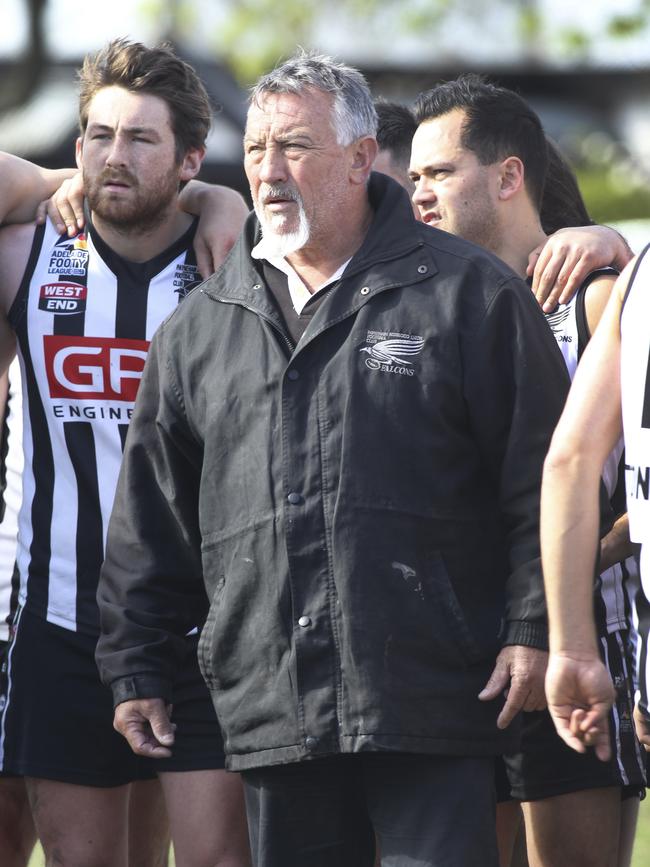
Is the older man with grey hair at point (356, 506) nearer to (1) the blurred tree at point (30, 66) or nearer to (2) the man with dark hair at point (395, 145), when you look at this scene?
(2) the man with dark hair at point (395, 145)

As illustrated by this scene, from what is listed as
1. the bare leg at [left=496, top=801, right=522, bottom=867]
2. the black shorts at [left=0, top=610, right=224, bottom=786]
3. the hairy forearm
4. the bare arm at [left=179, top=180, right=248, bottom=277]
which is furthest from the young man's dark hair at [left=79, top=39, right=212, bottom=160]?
the bare leg at [left=496, top=801, right=522, bottom=867]

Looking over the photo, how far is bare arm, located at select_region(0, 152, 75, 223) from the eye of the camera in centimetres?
479

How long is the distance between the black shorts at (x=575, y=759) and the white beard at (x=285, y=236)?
4.29ft

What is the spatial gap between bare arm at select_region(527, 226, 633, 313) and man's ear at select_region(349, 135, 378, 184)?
60 centimetres

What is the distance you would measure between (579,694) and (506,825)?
4.44 ft

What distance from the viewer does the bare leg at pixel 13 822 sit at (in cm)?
489

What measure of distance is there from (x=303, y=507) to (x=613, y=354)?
2.71ft

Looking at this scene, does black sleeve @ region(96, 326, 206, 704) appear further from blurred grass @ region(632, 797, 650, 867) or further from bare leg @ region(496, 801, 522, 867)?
blurred grass @ region(632, 797, 650, 867)

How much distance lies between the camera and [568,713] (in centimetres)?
327

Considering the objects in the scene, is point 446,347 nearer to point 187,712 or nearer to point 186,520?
point 186,520

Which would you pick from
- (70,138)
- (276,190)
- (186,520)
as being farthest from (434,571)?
(70,138)

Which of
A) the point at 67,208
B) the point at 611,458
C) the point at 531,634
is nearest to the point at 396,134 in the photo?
the point at 67,208

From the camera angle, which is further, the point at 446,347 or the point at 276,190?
the point at 276,190

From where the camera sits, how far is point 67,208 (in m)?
4.80
